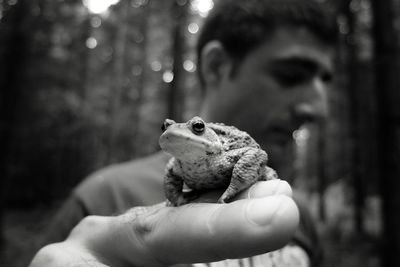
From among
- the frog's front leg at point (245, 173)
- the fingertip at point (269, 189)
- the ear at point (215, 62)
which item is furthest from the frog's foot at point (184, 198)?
the ear at point (215, 62)

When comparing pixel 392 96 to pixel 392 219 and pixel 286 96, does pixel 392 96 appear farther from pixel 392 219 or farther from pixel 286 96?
pixel 286 96

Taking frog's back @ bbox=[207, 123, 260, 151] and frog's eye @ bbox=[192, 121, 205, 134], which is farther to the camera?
frog's back @ bbox=[207, 123, 260, 151]

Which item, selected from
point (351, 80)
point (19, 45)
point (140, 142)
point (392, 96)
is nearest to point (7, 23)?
point (19, 45)

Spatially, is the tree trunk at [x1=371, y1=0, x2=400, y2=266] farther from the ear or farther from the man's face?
the ear

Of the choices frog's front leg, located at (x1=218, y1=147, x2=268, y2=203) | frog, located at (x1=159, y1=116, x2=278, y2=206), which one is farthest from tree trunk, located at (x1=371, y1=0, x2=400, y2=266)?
frog's front leg, located at (x1=218, y1=147, x2=268, y2=203)

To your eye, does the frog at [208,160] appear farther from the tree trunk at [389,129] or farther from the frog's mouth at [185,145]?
the tree trunk at [389,129]

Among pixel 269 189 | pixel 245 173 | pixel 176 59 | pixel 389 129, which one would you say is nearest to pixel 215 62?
pixel 245 173
